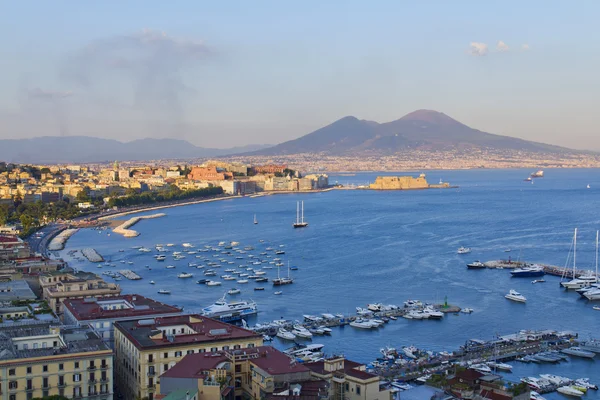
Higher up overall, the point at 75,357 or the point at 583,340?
the point at 75,357

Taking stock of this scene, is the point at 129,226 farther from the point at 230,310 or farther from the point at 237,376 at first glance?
the point at 237,376

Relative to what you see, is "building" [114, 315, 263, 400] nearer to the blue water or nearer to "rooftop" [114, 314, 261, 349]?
"rooftop" [114, 314, 261, 349]

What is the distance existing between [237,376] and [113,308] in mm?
3986

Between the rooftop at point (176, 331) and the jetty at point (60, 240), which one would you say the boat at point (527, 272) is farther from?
the jetty at point (60, 240)

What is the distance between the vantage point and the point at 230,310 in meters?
14.1

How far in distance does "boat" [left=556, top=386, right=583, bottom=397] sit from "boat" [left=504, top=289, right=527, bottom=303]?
5896mm

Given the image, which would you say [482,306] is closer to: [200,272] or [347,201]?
[200,272]

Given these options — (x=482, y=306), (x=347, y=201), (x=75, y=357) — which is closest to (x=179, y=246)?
(x=482, y=306)

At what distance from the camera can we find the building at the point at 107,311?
9.47 m

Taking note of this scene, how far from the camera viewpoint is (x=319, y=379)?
21.7 ft

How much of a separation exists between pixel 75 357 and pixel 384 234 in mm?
21922

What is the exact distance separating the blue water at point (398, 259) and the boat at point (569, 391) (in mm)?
187

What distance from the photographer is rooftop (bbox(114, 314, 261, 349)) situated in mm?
8367

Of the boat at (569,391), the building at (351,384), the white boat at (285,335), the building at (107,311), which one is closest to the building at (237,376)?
the building at (351,384)
